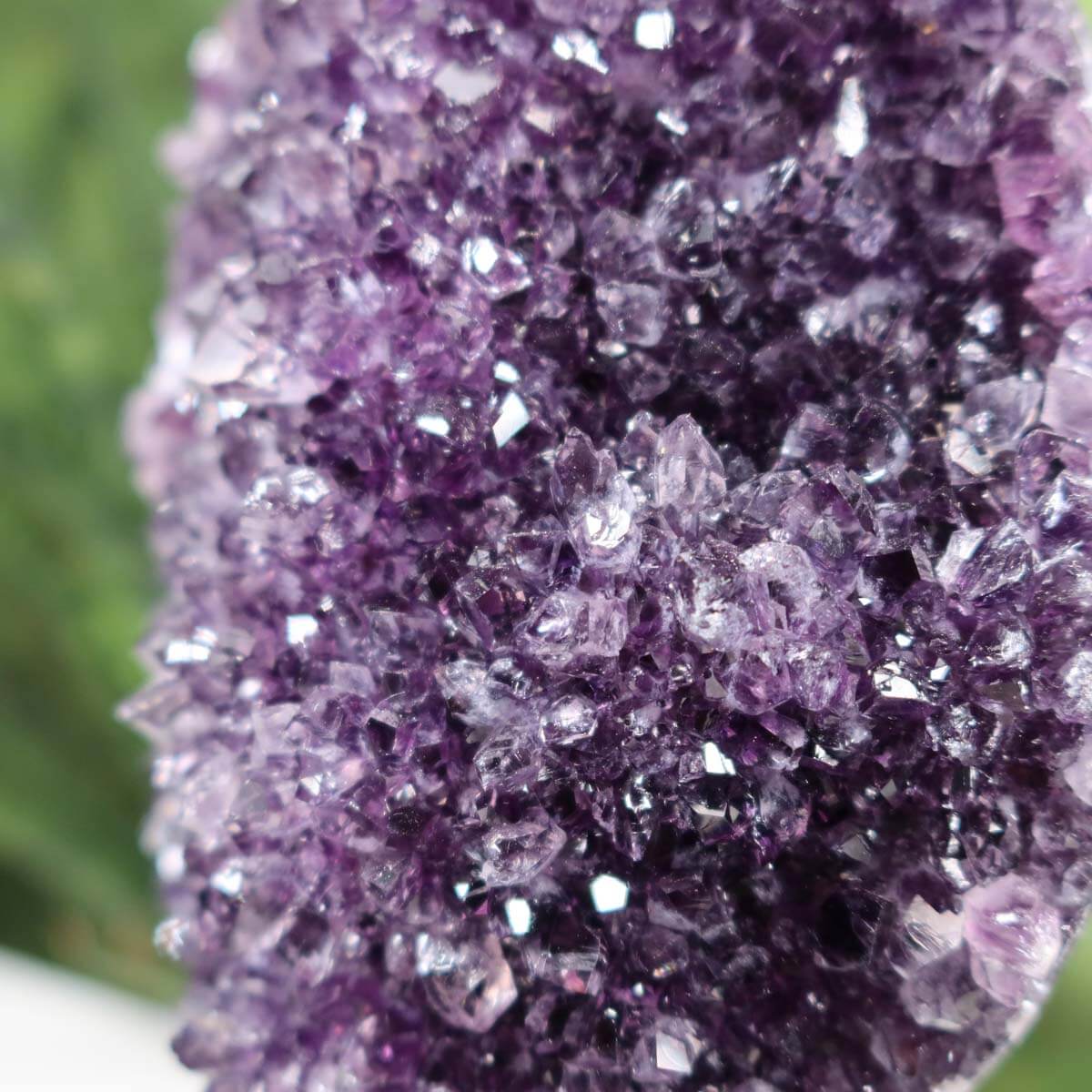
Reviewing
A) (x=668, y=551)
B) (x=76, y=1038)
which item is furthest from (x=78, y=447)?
(x=668, y=551)

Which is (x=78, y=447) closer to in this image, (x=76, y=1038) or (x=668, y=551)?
(x=76, y=1038)

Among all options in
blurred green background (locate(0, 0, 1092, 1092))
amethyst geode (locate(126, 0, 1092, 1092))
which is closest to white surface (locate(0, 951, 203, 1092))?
blurred green background (locate(0, 0, 1092, 1092))

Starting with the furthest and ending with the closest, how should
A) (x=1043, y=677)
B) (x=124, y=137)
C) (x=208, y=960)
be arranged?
1. (x=124, y=137)
2. (x=208, y=960)
3. (x=1043, y=677)

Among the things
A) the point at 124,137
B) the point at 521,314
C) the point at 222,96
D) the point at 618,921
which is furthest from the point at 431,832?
the point at 124,137

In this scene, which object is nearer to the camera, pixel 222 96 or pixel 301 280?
pixel 301 280

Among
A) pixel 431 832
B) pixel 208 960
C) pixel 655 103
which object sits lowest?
pixel 208 960

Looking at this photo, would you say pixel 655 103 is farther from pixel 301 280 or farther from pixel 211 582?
pixel 211 582

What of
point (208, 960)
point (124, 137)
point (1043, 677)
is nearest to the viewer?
point (1043, 677)
